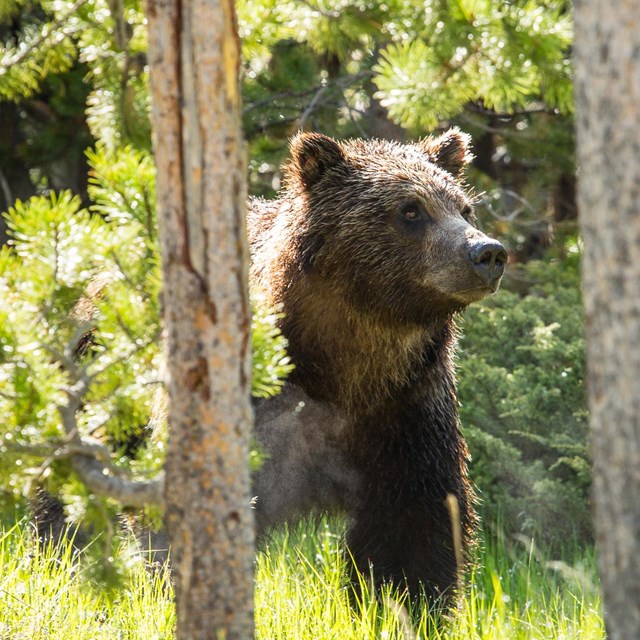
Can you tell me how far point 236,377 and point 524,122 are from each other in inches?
371

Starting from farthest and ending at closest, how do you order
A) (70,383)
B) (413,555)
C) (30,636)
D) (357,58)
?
1. (357,58)
2. (413,555)
3. (30,636)
4. (70,383)

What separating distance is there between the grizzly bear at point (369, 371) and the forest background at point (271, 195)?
0.52 m

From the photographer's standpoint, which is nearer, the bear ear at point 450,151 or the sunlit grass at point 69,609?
the sunlit grass at point 69,609

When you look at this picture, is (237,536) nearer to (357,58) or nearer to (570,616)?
(570,616)

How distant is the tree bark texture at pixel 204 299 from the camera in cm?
252

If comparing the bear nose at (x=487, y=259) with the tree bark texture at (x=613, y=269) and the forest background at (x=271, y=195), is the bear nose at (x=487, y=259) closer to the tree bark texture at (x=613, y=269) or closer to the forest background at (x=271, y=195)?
the forest background at (x=271, y=195)

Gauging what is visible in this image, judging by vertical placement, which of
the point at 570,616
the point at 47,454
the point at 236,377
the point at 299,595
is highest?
the point at 236,377

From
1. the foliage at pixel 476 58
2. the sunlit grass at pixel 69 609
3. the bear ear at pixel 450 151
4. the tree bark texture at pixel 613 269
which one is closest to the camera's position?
the tree bark texture at pixel 613 269

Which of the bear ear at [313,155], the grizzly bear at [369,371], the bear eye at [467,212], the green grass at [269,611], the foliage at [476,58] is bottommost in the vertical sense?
the green grass at [269,611]

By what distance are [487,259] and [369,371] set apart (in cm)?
86

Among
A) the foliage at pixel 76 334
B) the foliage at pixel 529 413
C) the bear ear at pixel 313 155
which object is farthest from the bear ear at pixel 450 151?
the foliage at pixel 76 334

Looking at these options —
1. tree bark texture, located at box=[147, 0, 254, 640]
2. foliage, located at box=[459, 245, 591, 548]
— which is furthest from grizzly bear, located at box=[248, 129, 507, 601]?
tree bark texture, located at box=[147, 0, 254, 640]

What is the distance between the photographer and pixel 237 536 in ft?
8.48

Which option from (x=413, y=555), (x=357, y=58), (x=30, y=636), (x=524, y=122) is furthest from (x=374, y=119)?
(x=30, y=636)
